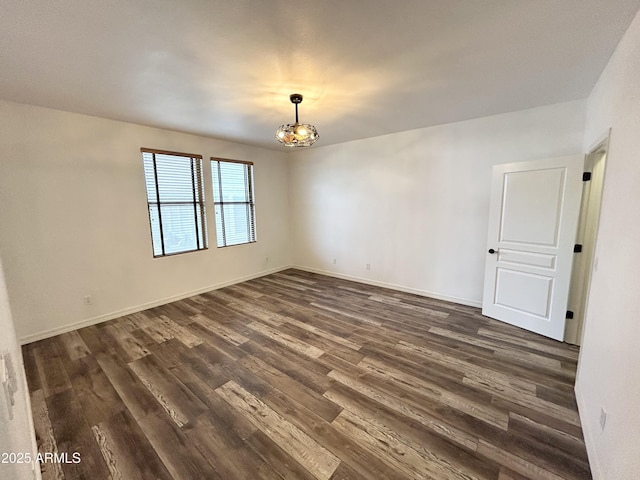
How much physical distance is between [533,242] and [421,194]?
1614 mm

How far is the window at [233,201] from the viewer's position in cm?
473

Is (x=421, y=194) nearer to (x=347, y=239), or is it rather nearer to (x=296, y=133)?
(x=347, y=239)

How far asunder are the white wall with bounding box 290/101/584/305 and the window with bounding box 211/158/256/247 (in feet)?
4.12

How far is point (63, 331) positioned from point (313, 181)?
181 inches

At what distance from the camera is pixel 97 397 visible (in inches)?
82.8

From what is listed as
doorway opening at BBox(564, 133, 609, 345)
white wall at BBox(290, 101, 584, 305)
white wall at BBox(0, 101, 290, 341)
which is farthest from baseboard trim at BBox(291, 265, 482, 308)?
white wall at BBox(0, 101, 290, 341)

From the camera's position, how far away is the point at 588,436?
1.64m

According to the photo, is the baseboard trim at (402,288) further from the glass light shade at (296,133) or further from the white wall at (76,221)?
the glass light shade at (296,133)

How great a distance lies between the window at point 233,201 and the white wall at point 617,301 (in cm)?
487

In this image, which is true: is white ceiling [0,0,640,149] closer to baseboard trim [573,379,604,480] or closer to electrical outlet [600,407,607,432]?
electrical outlet [600,407,607,432]

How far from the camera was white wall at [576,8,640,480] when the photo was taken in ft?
4.02

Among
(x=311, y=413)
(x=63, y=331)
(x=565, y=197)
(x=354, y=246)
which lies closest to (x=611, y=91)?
(x=565, y=197)

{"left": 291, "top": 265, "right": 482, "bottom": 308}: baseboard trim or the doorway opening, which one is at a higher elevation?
the doorway opening

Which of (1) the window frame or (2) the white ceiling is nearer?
(2) the white ceiling
